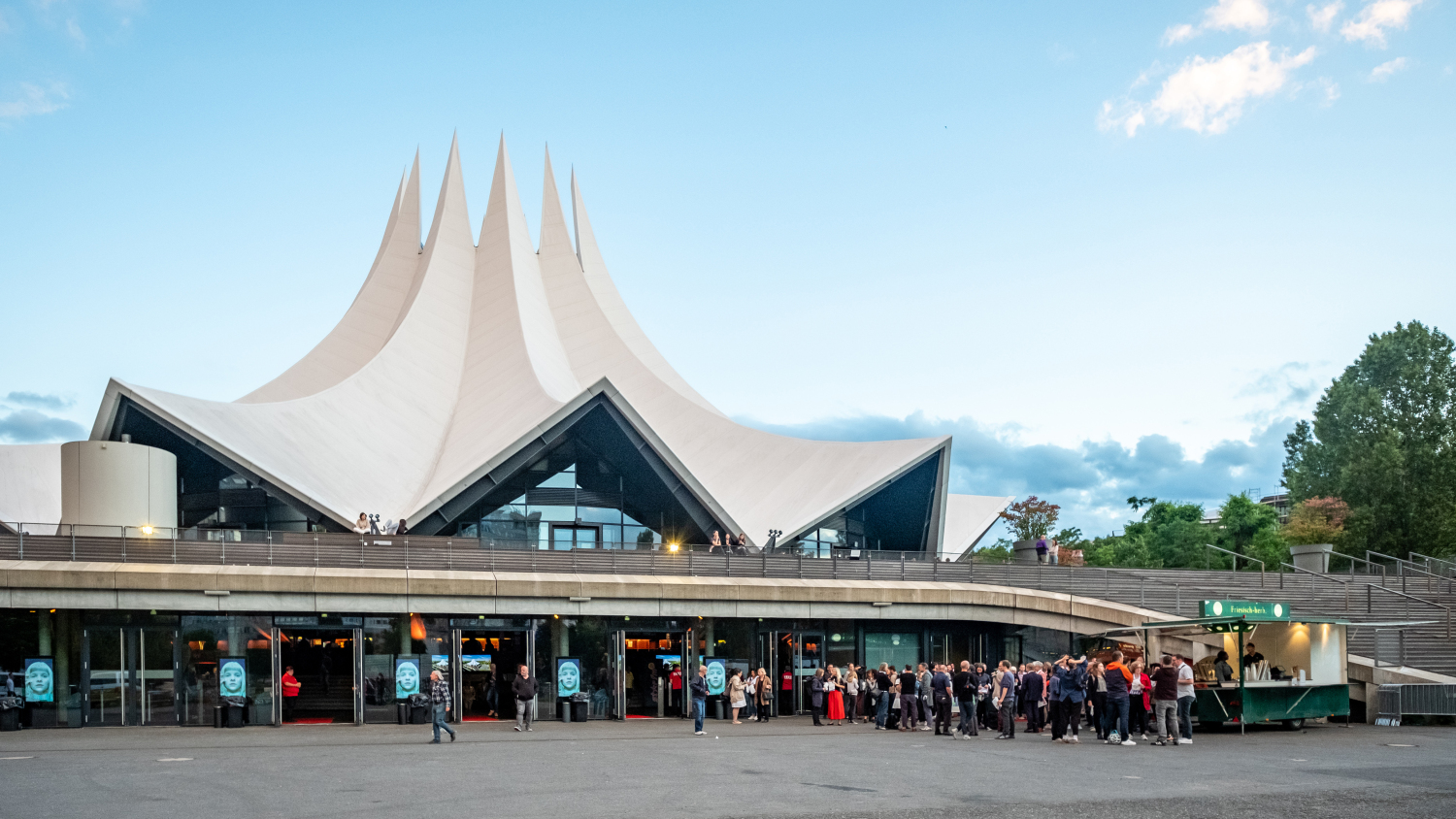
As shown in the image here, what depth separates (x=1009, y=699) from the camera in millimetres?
19594

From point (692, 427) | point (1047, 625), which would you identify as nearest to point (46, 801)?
point (1047, 625)

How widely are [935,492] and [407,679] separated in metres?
16.9

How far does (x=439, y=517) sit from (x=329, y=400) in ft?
18.7

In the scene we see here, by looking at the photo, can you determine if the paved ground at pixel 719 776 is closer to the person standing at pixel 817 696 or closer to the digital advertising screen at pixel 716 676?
the person standing at pixel 817 696

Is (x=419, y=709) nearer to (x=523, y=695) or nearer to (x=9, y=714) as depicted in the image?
(x=523, y=695)

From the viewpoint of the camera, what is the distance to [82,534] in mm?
22750

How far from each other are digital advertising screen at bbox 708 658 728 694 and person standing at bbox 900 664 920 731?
4.21 metres

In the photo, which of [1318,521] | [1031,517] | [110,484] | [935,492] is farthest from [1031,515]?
[110,484]

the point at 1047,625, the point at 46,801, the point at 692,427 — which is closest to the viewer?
the point at 46,801

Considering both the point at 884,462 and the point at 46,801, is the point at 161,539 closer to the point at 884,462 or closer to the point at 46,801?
the point at 46,801

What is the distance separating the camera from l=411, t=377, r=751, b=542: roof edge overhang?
31359 mm

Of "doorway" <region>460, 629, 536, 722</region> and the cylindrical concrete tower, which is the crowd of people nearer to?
"doorway" <region>460, 629, 536, 722</region>

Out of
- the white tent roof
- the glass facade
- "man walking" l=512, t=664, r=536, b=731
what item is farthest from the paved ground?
the glass facade

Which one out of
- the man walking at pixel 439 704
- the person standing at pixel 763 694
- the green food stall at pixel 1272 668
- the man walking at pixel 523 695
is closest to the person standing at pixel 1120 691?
the green food stall at pixel 1272 668
